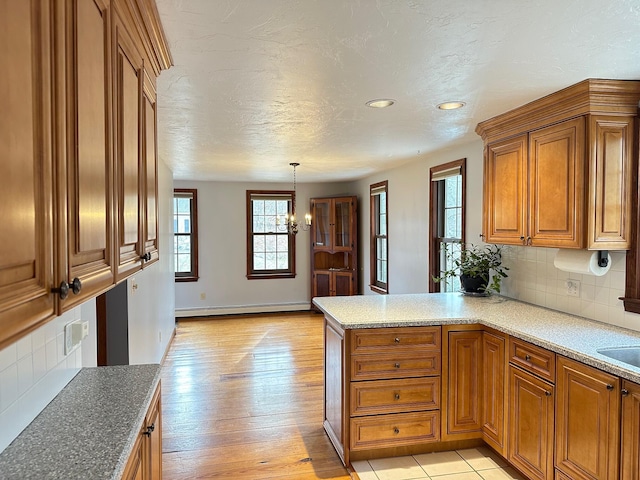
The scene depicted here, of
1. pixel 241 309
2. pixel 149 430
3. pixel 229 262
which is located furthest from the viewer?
pixel 241 309

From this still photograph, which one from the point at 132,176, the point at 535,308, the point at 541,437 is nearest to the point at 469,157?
the point at 535,308

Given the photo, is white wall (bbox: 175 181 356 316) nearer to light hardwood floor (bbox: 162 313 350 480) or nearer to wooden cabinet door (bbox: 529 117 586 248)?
light hardwood floor (bbox: 162 313 350 480)

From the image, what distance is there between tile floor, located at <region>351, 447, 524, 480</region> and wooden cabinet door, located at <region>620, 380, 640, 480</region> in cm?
89

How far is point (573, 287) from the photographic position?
115 inches

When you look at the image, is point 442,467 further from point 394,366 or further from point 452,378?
point 394,366

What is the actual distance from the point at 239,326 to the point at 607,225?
17.7 feet

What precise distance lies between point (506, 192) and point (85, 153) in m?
2.78

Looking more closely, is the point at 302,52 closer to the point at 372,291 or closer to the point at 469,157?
the point at 469,157

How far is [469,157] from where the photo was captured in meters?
4.01

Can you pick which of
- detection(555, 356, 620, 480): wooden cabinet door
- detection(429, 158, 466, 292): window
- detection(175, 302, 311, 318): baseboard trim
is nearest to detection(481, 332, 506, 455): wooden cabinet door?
detection(555, 356, 620, 480): wooden cabinet door

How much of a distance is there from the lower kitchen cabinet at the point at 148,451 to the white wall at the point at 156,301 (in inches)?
51.9

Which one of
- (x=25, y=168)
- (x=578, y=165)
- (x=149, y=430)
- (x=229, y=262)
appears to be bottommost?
(x=149, y=430)

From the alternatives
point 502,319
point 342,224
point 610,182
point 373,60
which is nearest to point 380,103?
point 373,60

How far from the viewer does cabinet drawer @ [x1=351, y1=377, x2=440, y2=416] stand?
Answer: 2787 millimetres
